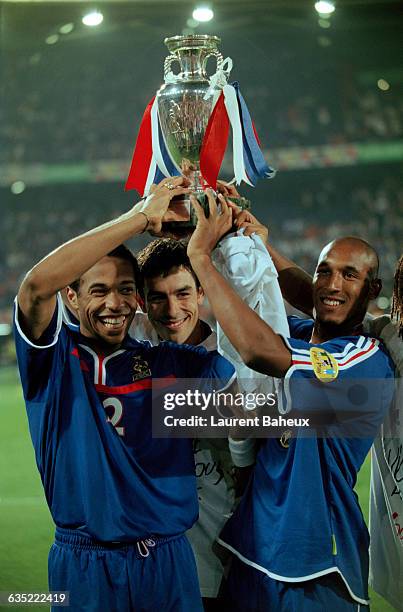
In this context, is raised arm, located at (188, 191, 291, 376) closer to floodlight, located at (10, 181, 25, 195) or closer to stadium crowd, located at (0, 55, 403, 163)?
stadium crowd, located at (0, 55, 403, 163)

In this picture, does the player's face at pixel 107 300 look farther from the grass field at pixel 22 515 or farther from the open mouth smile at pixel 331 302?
the grass field at pixel 22 515

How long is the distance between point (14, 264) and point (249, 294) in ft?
18.9

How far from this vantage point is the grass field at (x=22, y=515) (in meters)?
3.09

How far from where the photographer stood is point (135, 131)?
8289 mm

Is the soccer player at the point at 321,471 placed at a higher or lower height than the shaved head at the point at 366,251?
lower

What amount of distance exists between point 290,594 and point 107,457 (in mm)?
623

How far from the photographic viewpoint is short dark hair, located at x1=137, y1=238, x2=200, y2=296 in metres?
2.13

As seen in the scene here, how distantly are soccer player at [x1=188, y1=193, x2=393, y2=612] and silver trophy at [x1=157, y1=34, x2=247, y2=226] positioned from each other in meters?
0.23

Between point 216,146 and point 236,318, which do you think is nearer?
point 236,318

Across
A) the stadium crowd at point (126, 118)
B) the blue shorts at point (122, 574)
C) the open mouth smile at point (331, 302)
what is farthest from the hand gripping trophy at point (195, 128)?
the stadium crowd at point (126, 118)

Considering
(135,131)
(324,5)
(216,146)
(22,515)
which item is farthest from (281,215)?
(216,146)

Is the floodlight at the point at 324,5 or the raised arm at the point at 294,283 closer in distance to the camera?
the raised arm at the point at 294,283

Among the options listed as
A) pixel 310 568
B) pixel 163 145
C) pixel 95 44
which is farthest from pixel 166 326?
pixel 95 44

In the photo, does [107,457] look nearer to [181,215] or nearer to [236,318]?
[236,318]
